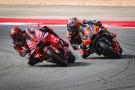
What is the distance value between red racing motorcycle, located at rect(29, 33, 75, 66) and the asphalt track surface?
27 centimetres

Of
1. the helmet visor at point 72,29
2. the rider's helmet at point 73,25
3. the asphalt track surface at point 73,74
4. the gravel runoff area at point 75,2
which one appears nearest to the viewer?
the asphalt track surface at point 73,74

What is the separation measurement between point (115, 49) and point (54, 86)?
468 cm

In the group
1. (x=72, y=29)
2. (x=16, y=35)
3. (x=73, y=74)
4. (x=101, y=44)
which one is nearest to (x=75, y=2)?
(x=72, y=29)

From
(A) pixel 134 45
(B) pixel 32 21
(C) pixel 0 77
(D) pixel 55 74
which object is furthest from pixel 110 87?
(B) pixel 32 21

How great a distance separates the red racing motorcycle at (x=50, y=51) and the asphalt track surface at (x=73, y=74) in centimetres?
27

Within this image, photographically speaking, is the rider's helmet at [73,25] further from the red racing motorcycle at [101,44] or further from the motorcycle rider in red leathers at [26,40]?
the motorcycle rider in red leathers at [26,40]

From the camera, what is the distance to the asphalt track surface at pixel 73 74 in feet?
40.2

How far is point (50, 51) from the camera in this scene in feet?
48.3

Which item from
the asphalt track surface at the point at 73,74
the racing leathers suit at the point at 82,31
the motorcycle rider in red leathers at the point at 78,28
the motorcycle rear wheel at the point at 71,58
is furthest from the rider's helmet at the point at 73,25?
the motorcycle rear wheel at the point at 71,58

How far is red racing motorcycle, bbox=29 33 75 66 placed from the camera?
14.8 meters

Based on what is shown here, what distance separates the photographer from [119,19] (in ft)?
103

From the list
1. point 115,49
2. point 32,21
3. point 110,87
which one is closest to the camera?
point 110,87

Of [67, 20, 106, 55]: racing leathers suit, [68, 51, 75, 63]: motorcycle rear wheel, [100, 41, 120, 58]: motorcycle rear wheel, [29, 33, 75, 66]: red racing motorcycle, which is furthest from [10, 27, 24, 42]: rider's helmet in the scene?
[100, 41, 120, 58]: motorcycle rear wheel

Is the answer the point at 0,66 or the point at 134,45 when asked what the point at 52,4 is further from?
the point at 0,66
